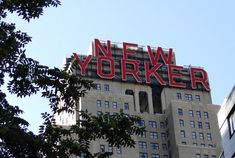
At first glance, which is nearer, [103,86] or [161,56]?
[103,86]

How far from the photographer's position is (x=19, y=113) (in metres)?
17.0

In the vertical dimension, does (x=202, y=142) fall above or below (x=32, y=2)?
above

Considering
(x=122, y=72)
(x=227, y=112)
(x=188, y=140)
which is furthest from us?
(x=122, y=72)

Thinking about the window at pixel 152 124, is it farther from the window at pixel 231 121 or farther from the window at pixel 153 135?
the window at pixel 231 121

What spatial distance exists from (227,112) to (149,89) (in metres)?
126

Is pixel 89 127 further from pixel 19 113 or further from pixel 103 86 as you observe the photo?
pixel 103 86

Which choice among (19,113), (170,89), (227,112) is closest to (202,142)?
(170,89)

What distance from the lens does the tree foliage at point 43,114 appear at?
16047mm

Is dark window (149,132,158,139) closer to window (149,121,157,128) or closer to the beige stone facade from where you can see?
the beige stone facade

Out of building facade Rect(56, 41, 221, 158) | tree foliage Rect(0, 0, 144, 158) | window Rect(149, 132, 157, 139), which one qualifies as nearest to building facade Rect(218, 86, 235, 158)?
tree foliage Rect(0, 0, 144, 158)

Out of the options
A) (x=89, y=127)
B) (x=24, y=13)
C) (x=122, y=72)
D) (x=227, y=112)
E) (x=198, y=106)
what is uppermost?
(x=122, y=72)

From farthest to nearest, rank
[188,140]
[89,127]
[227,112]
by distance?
[188,140] → [227,112] → [89,127]

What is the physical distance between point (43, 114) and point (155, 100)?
526 feet

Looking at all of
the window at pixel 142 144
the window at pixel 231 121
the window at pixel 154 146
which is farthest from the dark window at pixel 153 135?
the window at pixel 231 121
